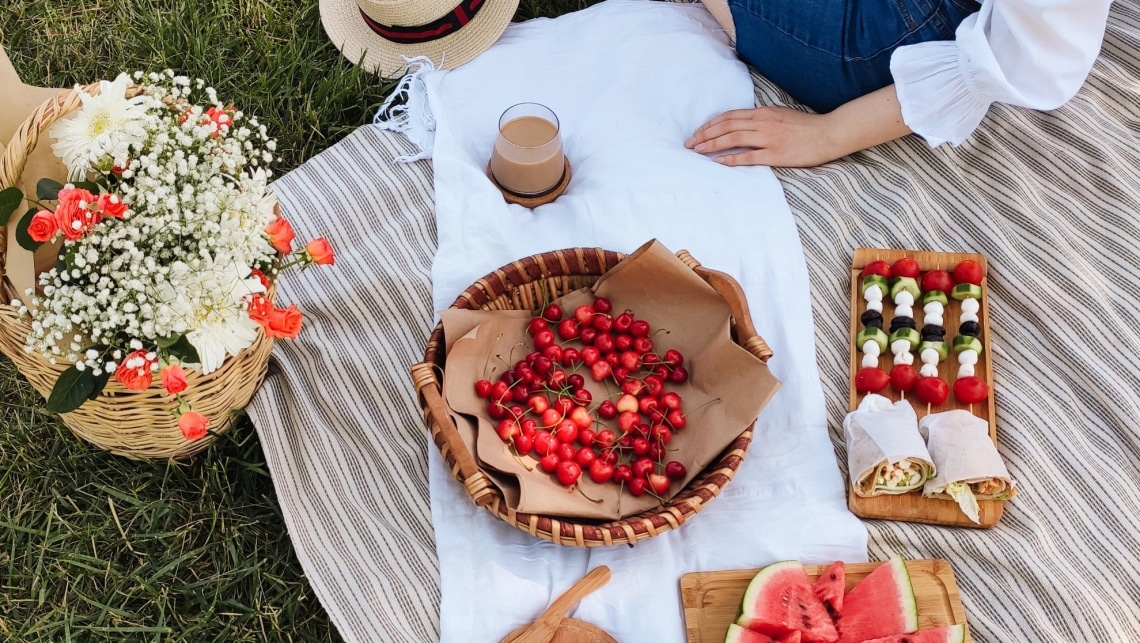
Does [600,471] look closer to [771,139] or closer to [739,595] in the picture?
[739,595]

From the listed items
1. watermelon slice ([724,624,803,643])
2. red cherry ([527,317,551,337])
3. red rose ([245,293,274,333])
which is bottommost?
watermelon slice ([724,624,803,643])

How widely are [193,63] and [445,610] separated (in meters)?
1.70

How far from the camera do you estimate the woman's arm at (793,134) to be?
7.53 ft

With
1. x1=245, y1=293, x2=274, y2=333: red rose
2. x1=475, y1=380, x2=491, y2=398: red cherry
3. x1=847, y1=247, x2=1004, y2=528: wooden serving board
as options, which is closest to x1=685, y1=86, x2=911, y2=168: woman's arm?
x1=847, y1=247, x2=1004, y2=528: wooden serving board

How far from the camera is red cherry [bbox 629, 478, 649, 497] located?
1.76 m

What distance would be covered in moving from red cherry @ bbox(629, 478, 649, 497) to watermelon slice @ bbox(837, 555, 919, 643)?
412mm

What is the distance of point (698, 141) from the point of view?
2.37 metres

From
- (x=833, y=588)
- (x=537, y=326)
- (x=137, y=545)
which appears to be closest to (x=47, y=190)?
(x=137, y=545)

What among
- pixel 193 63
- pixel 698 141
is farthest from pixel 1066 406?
pixel 193 63

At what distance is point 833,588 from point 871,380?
1.59 ft

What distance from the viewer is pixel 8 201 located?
1.52m

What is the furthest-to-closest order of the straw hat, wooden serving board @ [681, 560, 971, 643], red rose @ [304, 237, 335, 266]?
the straw hat < wooden serving board @ [681, 560, 971, 643] < red rose @ [304, 237, 335, 266]

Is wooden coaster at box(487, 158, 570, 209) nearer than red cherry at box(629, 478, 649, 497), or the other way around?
red cherry at box(629, 478, 649, 497)

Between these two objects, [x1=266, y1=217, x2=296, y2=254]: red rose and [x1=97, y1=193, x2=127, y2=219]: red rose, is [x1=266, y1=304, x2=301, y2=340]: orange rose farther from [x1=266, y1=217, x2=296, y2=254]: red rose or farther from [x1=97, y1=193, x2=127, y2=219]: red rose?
[x1=97, y1=193, x2=127, y2=219]: red rose
